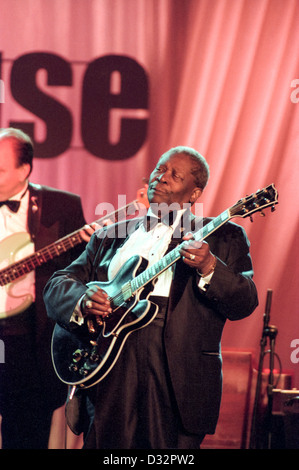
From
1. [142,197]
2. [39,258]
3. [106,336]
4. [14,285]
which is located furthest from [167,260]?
[14,285]

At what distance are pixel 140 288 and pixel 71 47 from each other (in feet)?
7.09

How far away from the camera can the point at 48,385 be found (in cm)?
367

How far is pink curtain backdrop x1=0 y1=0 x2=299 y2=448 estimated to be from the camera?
3.96m

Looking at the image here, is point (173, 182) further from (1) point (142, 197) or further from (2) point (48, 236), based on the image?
(2) point (48, 236)

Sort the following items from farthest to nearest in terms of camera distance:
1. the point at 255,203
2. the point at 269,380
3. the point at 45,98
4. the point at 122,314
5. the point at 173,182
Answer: the point at 45,98 → the point at 269,380 → the point at 173,182 → the point at 122,314 → the point at 255,203

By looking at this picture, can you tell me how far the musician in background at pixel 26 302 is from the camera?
366 centimetres

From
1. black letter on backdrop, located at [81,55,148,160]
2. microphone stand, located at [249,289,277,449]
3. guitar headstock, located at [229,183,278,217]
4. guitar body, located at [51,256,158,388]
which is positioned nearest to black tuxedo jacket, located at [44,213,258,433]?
guitar body, located at [51,256,158,388]

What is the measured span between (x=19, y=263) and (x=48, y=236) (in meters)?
0.27

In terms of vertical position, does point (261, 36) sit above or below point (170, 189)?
above

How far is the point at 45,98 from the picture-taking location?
3930 mm

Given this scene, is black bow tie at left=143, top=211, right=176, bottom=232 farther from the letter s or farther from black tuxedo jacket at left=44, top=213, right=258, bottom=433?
the letter s

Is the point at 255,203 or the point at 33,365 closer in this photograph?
the point at 255,203

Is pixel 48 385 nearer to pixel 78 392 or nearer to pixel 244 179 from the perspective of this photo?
pixel 78 392
